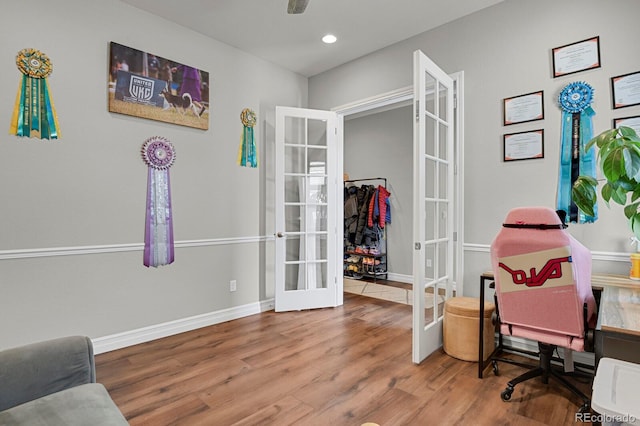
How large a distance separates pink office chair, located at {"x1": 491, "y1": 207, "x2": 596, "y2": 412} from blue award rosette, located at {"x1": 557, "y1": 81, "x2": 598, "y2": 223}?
68 centimetres

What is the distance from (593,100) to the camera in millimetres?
2391

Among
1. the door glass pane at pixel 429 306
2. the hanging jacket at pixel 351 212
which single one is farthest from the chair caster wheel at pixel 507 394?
the hanging jacket at pixel 351 212

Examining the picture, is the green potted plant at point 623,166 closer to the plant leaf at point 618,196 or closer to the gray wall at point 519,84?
the plant leaf at point 618,196

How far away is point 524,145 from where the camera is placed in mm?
2668

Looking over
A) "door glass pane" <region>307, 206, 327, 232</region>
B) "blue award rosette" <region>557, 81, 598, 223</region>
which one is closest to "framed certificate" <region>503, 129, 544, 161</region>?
"blue award rosette" <region>557, 81, 598, 223</region>

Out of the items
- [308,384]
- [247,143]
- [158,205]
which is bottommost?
[308,384]

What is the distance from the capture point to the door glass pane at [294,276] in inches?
155

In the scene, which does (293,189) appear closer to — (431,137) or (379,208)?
Result: (431,137)

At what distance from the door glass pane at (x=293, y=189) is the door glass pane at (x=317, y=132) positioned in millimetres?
510

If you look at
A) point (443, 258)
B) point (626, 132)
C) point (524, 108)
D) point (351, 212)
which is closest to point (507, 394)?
point (443, 258)

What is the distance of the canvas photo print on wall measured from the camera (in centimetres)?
280

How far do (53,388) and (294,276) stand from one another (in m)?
2.78

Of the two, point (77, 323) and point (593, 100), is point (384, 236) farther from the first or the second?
point (77, 323)

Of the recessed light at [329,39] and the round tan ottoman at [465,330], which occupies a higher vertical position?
the recessed light at [329,39]
